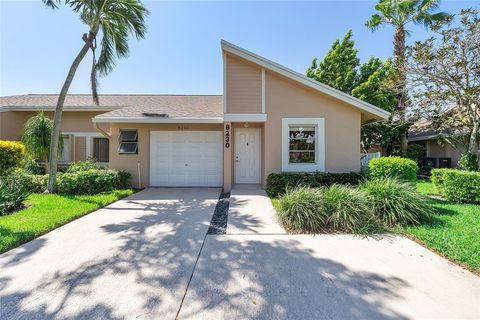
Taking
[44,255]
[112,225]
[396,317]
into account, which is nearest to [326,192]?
[396,317]

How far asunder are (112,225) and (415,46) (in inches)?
466

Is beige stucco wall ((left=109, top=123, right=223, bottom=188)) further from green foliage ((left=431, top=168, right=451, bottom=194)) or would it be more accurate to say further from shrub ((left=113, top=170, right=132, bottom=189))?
green foliage ((left=431, top=168, right=451, bottom=194))

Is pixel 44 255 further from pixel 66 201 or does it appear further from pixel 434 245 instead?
pixel 434 245

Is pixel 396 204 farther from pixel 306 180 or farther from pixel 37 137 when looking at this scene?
pixel 37 137

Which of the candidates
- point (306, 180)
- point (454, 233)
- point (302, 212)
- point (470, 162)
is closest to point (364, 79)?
point (470, 162)

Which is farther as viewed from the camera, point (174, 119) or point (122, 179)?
point (122, 179)

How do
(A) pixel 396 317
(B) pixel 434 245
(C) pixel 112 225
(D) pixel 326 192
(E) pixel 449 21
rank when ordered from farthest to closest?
(E) pixel 449 21 < (D) pixel 326 192 < (C) pixel 112 225 < (B) pixel 434 245 < (A) pixel 396 317

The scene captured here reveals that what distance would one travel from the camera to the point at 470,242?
398cm

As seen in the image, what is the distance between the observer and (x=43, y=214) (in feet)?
18.4

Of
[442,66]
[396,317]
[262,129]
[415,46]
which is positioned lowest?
[396,317]

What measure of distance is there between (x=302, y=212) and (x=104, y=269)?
12.2 ft

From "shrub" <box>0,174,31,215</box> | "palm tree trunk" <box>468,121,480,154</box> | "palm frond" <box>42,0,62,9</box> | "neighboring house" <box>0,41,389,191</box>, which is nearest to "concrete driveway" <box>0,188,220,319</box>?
"shrub" <box>0,174,31,215</box>

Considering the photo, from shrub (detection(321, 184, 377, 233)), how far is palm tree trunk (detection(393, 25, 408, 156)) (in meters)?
7.08

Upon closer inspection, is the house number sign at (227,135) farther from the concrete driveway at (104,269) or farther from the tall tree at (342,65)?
the tall tree at (342,65)
